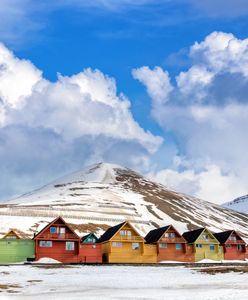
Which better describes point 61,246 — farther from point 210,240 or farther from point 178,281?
point 178,281

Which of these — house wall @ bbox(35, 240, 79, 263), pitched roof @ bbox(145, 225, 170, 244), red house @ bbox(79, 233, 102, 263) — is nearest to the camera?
house wall @ bbox(35, 240, 79, 263)

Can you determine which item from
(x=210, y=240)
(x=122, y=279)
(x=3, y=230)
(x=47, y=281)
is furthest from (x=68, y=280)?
(x=3, y=230)

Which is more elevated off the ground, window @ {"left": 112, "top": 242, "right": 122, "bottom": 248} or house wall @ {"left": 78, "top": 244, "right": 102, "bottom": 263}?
window @ {"left": 112, "top": 242, "right": 122, "bottom": 248}

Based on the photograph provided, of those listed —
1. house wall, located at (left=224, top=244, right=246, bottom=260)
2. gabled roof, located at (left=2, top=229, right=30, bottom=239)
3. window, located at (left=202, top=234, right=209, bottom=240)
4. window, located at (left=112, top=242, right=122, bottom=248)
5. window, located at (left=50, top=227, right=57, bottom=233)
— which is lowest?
house wall, located at (left=224, top=244, right=246, bottom=260)

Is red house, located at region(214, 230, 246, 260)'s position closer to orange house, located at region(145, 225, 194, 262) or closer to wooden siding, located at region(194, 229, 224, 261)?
wooden siding, located at region(194, 229, 224, 261)

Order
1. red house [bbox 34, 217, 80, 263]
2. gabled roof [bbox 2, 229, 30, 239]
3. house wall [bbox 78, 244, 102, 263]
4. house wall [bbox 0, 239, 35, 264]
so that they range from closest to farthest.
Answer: house wall [bbox 0, 239, 35, 264]
red house [bbox 34, 217, 80, 263]
house wall [bbox 78, 244, 102, 263]
gabled roof [bbox 2, 229, 30, 239]

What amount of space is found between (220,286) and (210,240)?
68.5 metres

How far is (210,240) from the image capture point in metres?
106

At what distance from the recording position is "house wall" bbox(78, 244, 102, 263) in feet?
302

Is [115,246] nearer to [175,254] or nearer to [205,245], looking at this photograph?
[175,254]

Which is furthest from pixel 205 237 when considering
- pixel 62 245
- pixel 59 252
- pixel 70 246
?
pixel 59 252

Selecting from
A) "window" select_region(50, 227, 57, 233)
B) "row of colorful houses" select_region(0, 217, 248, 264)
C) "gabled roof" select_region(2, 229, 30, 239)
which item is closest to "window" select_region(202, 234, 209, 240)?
"row of colorful houses" select_region(0, 217, 248, 264)

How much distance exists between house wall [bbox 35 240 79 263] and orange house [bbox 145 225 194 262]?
1828cm

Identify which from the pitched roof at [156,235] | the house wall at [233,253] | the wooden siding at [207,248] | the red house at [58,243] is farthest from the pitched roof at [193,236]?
the red house at [58,243]
